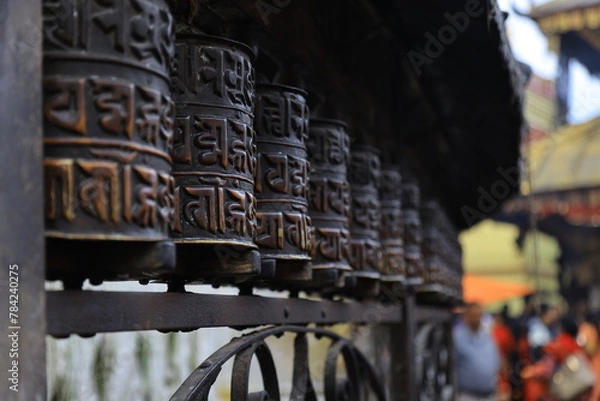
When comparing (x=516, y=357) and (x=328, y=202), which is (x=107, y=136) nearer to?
(x=328, y=202)

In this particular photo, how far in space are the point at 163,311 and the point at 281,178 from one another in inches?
20.3

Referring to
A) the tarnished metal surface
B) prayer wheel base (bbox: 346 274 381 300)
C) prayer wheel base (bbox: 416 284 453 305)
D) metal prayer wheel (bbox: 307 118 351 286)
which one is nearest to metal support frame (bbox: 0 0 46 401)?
metal prayer wheel (bbox: 307 118 351 286)

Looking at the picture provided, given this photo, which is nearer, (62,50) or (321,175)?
(62,50)

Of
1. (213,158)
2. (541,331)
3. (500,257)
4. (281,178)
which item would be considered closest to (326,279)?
(281,178)

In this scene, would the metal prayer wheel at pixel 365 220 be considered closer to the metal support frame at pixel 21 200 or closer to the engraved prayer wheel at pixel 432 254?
the engraved prayer wheel at pixel 432 254

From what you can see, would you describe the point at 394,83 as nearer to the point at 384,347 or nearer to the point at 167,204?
the point at 384,347

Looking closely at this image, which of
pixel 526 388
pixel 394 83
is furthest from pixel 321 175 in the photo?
pixel 526 388

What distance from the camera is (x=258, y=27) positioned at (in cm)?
230

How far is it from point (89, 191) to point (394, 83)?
3.28 m

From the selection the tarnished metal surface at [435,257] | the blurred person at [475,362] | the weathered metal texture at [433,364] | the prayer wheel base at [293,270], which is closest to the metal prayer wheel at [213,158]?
the prayer wheel base at [293,270]

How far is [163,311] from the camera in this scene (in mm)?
1683

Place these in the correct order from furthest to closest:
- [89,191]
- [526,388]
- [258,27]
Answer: [526,388]
[258,27]
[89,191]

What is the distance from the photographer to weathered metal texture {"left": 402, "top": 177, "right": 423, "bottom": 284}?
12.9 feet

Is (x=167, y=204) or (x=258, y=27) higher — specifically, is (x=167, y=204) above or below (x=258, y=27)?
below
